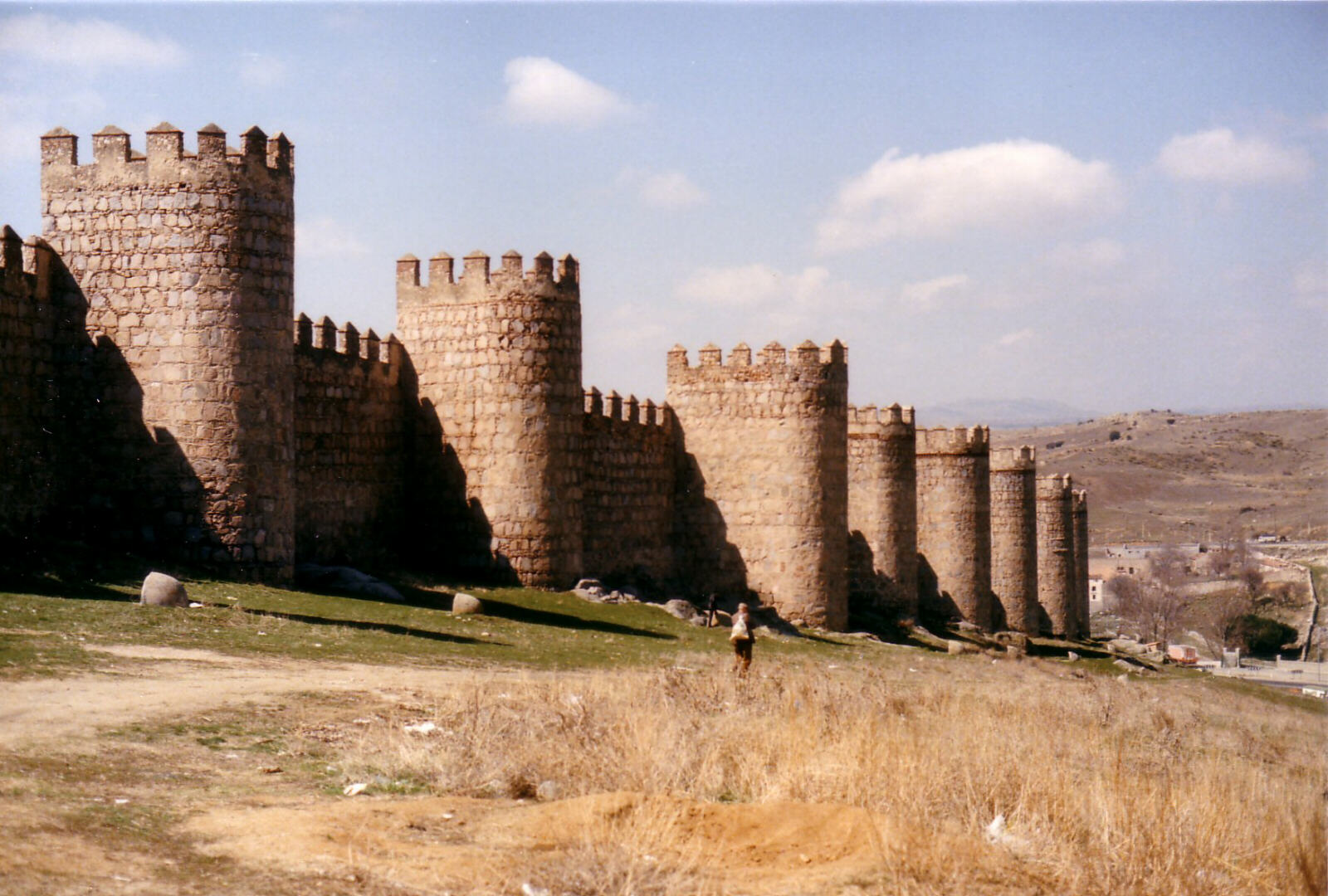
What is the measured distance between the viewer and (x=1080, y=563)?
4900cm

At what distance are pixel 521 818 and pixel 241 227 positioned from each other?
13063 millimetres

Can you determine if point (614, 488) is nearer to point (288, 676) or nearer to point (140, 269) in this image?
point (140, 269)

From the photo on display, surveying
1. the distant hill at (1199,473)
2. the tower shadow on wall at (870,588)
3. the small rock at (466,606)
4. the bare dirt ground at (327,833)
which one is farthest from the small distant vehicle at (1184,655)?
the distant hill at (1199,473)

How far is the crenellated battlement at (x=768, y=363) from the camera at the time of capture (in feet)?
95.8

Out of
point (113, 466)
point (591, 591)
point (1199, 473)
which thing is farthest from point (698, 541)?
point (1199, 473)

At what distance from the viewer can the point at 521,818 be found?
28.1 ft

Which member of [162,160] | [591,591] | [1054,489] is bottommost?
[591,591]

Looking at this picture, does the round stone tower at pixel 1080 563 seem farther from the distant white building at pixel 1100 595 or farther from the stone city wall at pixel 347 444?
the distant white building at pixel 1100 595

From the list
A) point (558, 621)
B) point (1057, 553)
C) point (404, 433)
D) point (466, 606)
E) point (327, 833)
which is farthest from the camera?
point (1057, 553)

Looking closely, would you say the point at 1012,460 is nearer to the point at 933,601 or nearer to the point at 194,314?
the point at 933,601

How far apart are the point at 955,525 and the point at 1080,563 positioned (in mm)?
12713

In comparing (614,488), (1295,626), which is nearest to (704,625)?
(614,488)

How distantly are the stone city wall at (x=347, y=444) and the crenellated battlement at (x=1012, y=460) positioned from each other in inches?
847

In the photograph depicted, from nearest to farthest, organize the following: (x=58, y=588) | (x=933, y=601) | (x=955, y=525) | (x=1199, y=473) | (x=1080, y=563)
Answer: (x=58, y=588) → (x=933, y=601) → (x=955, y=525) → (x=1080, y=563) → (x=1199, y=473)
